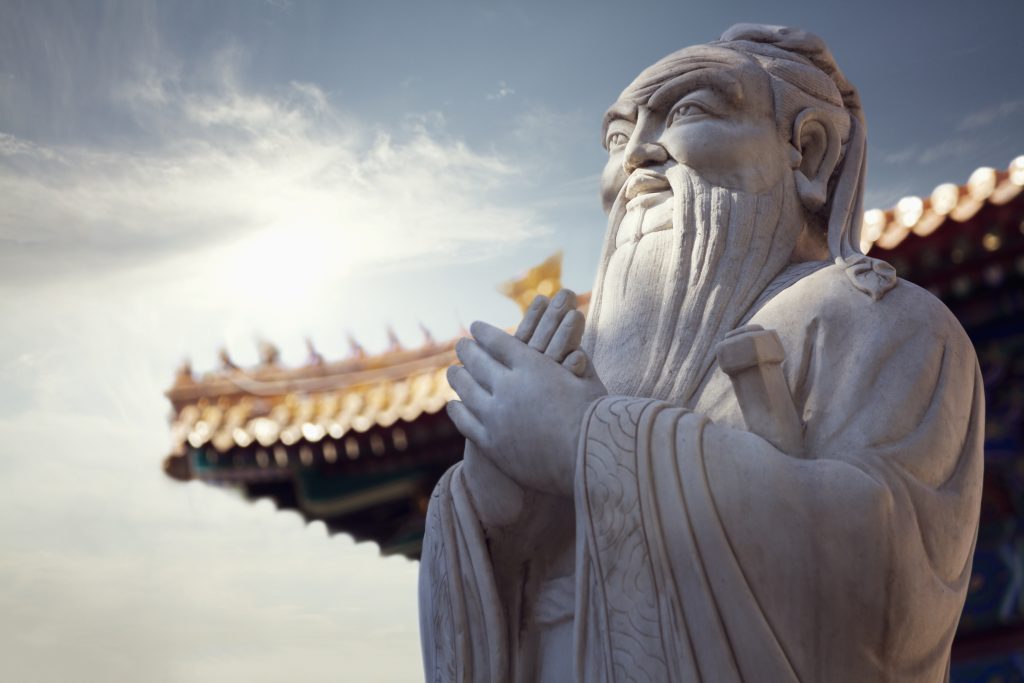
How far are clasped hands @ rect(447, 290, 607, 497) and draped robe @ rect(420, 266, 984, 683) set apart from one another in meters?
Result: 0.06

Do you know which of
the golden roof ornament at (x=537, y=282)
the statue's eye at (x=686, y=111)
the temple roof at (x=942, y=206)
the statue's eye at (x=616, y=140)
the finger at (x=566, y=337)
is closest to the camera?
the finger at (x=566, y=337)

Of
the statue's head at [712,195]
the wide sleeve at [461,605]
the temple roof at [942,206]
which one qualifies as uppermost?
the temple roof at [942,206]

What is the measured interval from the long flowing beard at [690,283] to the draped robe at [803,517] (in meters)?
0.11

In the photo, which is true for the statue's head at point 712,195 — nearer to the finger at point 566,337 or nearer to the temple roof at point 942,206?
the finger at point 566,337

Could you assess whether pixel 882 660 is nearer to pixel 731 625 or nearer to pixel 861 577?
pixel 861 577

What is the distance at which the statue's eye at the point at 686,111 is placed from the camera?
2.33m

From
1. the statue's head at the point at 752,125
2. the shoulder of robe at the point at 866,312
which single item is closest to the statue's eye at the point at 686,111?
the statue's head at the point at 752,125

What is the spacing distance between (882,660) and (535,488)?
0.66m

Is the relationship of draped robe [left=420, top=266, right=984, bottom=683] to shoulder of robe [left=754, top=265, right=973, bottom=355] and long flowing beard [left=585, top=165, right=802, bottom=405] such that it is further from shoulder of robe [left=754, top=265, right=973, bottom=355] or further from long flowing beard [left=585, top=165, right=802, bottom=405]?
long flowing beard [left=585, top=165, right=802, bottom=405]

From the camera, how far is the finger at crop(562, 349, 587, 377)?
2.05 m

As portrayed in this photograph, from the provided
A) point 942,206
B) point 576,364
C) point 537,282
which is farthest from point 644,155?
point 537,282

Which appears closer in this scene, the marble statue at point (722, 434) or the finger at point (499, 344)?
the marble statue at point (722, 434)

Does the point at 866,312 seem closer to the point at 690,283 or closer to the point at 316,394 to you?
the point at 690,283

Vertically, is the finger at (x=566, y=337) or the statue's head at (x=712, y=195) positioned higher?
the statue's head at (x=712, y=195)
